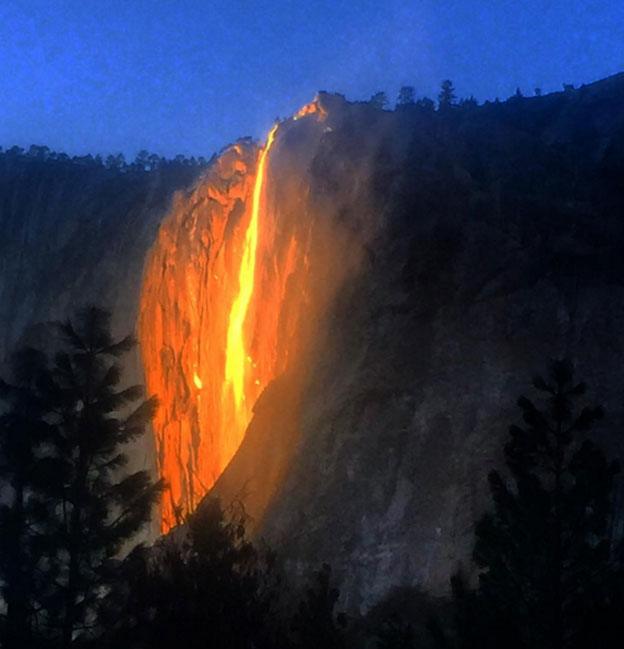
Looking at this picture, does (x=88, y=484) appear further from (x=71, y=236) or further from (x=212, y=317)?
(x=71, y=236)

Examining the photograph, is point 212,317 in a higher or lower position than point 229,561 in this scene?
higher

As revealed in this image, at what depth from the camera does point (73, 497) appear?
17.5 metres

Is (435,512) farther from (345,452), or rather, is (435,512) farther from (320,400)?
(320,400)

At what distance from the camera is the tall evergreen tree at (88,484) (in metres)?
17.0

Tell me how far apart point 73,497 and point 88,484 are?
42 centimetres

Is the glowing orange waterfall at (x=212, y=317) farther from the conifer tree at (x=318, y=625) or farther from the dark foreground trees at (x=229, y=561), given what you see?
the conifer tree at (x=318, y=625)

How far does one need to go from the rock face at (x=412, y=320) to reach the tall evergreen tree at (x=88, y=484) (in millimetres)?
4235

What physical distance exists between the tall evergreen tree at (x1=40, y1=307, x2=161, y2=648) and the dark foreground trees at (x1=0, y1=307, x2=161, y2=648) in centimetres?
2

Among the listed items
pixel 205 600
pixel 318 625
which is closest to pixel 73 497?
pixel 205 600

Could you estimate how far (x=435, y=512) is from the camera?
19.5m

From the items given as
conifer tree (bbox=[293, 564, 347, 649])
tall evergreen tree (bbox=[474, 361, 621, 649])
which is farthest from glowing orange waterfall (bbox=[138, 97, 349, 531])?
conifer tree (bbox=[293, 564, 347, 649])

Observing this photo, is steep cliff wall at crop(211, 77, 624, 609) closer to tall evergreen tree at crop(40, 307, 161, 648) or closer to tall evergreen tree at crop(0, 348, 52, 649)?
tall evergreen tree at crop(40, 307, 161, 648)

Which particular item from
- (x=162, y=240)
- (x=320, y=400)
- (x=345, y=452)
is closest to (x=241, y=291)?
(x=162, y=240)

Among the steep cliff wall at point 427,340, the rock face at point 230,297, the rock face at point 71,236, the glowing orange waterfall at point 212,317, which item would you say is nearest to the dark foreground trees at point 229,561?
the steep cliff wall at point 427,340
